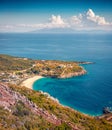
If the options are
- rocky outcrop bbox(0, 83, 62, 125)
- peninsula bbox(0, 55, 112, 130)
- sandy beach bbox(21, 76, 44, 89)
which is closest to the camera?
peninsula bbox(0, 55, 112, 130)

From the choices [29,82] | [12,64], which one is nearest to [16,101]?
[29,82]

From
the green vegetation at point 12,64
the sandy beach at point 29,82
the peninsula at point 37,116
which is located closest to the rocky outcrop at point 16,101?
the peninsula at point 37,116

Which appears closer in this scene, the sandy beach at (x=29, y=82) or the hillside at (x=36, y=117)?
the hillside at (x=36, y=117)

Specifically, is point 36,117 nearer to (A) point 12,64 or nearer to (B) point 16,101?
(B) point 16,101

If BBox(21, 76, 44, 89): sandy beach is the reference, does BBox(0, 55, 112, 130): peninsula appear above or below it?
above

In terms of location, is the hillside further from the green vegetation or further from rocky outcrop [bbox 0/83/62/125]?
the green vegetation

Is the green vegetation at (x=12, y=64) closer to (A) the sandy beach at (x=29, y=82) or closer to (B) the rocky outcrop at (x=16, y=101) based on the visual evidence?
(A) the sandy beach at (x=29, y=82)

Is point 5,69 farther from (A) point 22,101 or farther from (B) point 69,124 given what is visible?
(B) point 69,124

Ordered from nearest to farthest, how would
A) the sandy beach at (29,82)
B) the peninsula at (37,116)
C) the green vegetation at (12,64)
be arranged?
the peninsula at (37,116) → the sandy beach at (29,82) → the green vegetation at (12,64)

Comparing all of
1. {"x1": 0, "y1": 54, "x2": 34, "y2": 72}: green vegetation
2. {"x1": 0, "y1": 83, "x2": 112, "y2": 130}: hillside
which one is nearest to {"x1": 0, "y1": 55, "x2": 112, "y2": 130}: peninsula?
{"x1": 0, "y1": 83, "x2": 112, "y2": 130}: hillside

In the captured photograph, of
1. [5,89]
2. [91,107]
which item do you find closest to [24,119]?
[5,89]

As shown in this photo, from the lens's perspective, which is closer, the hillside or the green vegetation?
the hillside
